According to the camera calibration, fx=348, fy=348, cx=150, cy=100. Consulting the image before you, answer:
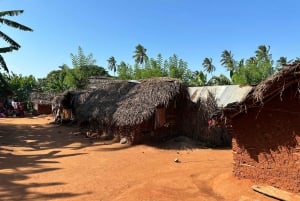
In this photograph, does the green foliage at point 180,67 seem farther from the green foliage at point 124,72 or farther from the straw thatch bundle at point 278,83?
the straw thatch bundle at point 278,83

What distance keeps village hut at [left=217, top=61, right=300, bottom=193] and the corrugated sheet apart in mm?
7585

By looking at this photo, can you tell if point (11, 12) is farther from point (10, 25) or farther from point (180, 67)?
point (180, 67)

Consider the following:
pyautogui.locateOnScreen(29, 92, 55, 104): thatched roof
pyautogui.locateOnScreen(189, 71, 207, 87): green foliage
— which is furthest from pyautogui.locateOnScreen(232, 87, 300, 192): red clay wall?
pyautogui.locateOnScreen(29, 92, 55, 104): thatched roof

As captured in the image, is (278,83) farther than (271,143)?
No

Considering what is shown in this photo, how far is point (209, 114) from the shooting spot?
49.3ft

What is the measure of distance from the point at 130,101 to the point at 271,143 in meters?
9.24

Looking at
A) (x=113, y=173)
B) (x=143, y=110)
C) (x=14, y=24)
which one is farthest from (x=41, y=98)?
(x=113, y=173)

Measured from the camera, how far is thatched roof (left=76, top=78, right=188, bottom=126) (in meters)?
15.0

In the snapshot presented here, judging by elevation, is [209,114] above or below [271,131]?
above

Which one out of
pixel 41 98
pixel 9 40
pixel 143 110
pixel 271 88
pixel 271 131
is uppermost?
pixel 9 40

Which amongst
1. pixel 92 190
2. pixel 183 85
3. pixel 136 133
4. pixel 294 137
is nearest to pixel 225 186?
pixel 294 137

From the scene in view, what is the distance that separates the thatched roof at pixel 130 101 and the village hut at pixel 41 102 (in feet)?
45.7

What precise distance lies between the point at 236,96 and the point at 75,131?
898 centimetres

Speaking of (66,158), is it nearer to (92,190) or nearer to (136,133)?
(136,133)
